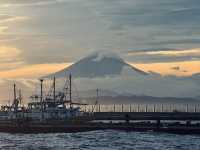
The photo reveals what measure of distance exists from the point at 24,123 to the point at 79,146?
196 feet

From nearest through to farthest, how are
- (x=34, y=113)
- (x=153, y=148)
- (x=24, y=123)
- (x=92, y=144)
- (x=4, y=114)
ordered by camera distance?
(x=153, y=148) < (x=92, y=144) < (x=24, y=123) < (x=34, y=113) < (x=4, y=114)

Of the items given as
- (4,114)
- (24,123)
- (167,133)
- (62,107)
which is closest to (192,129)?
(167,133)

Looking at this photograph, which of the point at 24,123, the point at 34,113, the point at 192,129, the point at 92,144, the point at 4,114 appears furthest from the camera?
the point at 4,114

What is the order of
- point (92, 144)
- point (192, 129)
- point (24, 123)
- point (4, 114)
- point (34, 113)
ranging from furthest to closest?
point (4, 114) → point (34, 113) → point (24, 123) → point (192, 129) → point (92, 144)

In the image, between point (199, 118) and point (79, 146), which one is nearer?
point (79, 146)

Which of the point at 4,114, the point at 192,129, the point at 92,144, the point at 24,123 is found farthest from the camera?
the point at 4,114

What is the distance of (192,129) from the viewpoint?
126 m

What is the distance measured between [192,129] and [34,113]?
62.2 metres

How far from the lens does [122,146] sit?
8944 cm

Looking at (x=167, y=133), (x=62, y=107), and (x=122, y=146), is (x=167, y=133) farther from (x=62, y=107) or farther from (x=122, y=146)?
(x=62, y=107)

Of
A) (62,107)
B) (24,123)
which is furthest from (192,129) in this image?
(62,107)

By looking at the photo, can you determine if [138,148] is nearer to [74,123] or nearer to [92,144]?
[92,144]

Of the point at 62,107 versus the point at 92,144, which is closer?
the point at 92,144

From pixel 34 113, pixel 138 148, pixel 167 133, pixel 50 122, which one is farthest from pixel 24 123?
pixel 138 148
